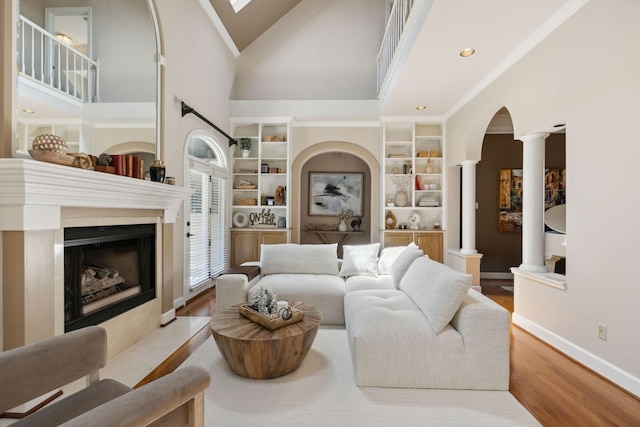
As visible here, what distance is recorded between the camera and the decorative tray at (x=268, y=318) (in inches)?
86.0

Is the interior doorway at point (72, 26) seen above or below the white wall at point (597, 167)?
above

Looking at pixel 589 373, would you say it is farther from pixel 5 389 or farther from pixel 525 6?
pixel 5 389

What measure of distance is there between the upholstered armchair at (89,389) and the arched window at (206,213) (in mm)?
2887

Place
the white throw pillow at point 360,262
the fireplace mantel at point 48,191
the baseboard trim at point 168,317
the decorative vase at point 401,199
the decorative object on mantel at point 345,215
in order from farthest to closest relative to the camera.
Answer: the decorative object on mantel at point 345,215 → the decorative vase at point 401,199 → the white throw pillow at point 360,262 → the baseboard trim at point 168,317 → the fireplace mantel at point 48,191

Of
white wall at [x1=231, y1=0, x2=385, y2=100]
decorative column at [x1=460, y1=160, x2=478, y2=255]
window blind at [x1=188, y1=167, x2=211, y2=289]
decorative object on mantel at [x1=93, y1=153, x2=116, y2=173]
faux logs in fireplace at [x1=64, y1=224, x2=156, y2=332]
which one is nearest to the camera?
faux logs in fireplace at [x1=64, y1=224, x2=156, y2=332]

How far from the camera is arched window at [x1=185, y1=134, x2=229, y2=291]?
4.35 meters

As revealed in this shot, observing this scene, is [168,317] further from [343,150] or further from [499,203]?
[499,203]

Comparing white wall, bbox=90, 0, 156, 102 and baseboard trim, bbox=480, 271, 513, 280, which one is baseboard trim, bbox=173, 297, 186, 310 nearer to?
white wall, bbox=90, 0, 156, 102

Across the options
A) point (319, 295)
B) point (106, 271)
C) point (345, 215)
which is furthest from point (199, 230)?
point (345, 215)

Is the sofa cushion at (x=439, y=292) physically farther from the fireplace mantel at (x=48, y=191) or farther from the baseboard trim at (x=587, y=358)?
the fireplace mantel at (x=48, y=191)

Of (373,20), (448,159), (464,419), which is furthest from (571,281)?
(373,20)

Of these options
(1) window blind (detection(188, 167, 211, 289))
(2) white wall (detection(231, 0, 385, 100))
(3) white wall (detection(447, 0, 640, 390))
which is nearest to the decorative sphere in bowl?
(1) window blind (detection(188, 167, 211, 289))

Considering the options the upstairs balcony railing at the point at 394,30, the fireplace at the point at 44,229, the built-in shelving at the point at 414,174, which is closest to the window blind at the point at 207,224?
the fireplace at the point at 44,229

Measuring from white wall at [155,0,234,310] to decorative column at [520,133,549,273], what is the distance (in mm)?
3917
